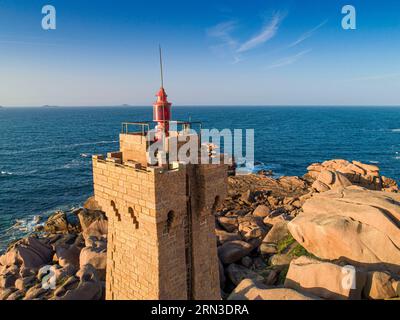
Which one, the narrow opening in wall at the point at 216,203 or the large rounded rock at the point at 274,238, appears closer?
the narrow opening in wall at the point at 216,203

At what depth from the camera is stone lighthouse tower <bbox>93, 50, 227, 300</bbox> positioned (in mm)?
11477

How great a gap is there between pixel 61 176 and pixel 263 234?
50.0 metres

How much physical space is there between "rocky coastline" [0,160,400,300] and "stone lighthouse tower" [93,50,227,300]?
2.70 metres

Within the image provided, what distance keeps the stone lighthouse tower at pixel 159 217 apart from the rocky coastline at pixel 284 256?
270 cm

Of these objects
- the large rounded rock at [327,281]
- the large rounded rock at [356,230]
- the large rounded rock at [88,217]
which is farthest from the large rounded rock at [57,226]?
the large rounded rock at [327,281]

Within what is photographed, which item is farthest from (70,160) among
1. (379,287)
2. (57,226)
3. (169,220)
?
(379,287)

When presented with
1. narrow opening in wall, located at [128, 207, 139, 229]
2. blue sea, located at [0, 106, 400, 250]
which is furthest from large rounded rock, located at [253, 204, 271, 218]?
blue sea, located at [0, 106, 400, 250]

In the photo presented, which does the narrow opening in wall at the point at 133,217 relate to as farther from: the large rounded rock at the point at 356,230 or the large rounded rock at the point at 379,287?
the large rounded rock at the point at 356,230

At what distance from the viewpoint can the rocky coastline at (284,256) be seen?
38.7 ft
